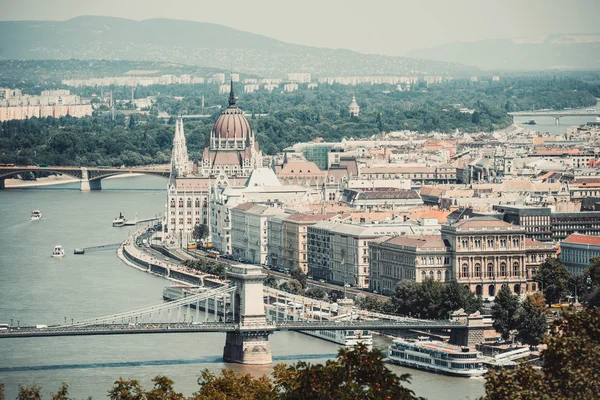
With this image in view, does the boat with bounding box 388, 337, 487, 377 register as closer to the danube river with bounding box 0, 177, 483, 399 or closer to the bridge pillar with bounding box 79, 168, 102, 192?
the danube river with bounding box 0, 177, 483, 399

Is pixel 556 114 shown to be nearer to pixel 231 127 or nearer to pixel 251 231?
pixel 231 127

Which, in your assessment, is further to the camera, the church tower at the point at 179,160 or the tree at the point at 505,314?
the church tower at the point at 179,160

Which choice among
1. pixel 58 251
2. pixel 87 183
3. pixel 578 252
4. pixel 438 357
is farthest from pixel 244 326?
pixel 87 183


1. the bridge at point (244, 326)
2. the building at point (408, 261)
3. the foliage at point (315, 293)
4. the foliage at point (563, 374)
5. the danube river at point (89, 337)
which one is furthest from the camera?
the building at point (408, 261)

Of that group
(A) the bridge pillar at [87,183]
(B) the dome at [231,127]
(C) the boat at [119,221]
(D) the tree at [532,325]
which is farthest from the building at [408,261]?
(A) the bridge pillar at [87,183]

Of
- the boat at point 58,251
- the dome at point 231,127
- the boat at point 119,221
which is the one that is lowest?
the boat at point 119,221

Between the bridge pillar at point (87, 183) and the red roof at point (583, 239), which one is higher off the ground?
the red roof at point (583, 239)

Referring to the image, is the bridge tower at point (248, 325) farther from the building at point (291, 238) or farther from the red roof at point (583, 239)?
the building at point (291, 238)
